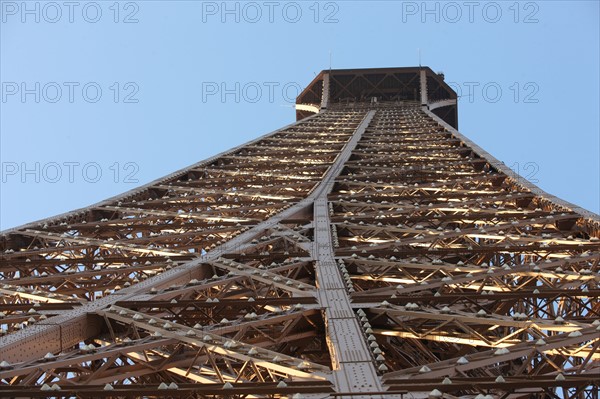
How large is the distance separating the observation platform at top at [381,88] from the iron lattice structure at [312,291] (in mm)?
26340

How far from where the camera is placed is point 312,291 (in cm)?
1129

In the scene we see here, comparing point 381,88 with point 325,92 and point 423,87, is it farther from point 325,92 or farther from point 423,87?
point 423,87

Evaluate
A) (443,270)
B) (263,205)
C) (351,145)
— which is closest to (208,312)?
(443,270)

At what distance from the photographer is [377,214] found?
18812 mm

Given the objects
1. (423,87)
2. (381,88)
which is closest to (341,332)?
(423,87)

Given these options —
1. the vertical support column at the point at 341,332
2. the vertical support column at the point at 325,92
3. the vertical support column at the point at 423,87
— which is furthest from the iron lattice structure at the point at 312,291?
the vertical support column at the point at 325,92

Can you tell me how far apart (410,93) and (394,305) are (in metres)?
45.8

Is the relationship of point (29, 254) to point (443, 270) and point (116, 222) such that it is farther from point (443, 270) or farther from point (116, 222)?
point (443, 270)

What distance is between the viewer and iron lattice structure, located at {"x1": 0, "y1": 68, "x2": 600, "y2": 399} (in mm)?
7996

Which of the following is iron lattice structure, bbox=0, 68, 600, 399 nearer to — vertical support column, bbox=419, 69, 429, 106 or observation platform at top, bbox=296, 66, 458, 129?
vertical support column, bbox=419, 69, 429, 106

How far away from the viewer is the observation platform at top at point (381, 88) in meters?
53.8

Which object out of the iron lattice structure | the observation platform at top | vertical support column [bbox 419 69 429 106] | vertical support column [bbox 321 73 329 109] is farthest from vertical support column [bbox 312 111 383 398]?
the observation platform at top

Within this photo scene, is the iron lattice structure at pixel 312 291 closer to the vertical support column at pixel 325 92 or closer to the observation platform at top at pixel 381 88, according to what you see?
the vertical support column at pixel 325 92

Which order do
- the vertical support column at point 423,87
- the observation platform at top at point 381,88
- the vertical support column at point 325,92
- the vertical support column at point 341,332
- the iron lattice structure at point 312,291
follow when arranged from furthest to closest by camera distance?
the observation platform at top at point 381,88 → the vertical support column at point 325,92 → the vertical support column at point 423,87 → the iron lattice structure at point 312,291 → the vertical support column at point 341,332
